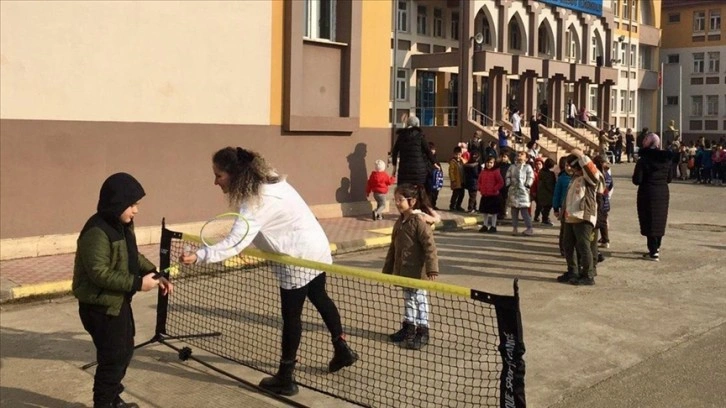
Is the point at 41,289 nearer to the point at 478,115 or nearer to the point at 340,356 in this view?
the point at 340,356

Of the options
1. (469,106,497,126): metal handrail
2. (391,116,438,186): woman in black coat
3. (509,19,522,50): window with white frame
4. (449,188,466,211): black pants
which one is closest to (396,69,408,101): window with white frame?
(469,106,497,126): metal handrail

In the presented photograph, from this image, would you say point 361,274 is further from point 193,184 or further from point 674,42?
point 674,42

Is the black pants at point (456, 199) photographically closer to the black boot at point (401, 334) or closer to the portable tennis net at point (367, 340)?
the portable tennis net at point (367, 340)

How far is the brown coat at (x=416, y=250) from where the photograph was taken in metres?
6.84

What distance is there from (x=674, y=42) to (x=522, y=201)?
51001 mm

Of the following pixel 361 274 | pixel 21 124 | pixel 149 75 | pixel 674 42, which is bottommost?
pixel 361 274

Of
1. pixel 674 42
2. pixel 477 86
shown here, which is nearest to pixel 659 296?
pixel 477 86

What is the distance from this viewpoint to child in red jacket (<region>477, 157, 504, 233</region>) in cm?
1422

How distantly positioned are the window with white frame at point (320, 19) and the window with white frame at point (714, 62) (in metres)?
48.5

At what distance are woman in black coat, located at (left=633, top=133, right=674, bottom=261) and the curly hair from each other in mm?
7515

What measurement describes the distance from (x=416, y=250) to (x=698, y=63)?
186 feet

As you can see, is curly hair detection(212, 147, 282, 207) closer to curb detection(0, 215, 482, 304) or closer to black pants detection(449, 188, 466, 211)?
curb detection(0, 215, 482, 304)

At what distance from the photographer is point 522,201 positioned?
45.3 ft

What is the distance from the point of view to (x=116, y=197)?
4.84 metres
